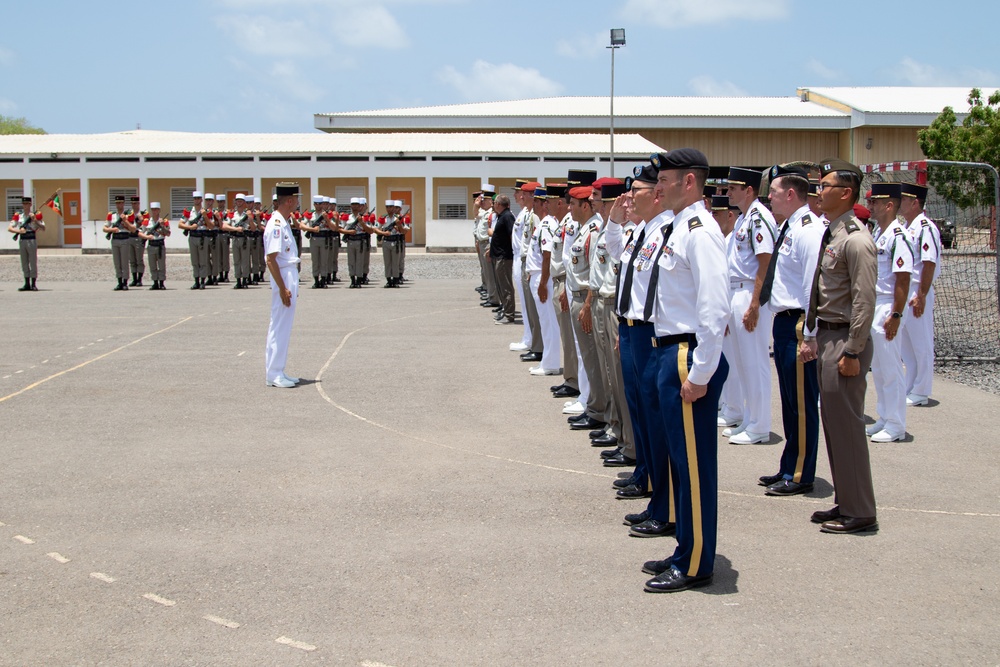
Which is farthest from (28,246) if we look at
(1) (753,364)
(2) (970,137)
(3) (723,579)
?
(2) (970,137)

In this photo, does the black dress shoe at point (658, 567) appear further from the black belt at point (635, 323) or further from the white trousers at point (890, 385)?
the white trousers at point (890, 385)

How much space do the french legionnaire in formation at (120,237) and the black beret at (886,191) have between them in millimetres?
18807

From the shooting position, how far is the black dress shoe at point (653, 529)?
225 inches

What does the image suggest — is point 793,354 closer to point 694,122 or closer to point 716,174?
point 716,174

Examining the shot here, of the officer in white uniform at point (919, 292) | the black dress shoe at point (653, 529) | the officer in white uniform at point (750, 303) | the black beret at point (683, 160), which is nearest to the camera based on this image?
the black beret at point (683, 160)

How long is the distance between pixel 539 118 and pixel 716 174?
153 feet

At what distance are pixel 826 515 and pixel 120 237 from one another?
21.3 metres

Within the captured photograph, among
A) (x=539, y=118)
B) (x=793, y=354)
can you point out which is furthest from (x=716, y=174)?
(x=539, y=118)

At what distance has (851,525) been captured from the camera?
229 inches

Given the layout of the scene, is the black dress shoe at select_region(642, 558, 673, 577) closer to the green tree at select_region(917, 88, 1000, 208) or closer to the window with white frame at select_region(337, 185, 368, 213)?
the green tree at select_region(917, 88, 1000, 208)

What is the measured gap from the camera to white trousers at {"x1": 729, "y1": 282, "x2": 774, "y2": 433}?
8180 mm

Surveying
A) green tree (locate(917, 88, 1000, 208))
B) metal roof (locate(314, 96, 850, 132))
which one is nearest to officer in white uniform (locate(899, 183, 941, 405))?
green tree (locate(917, 88, 1000, 208))

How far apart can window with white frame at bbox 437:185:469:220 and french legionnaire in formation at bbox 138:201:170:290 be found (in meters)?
20.3

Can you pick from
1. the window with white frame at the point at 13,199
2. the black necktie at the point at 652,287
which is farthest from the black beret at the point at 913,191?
the window with white frame at the point at 13,199
